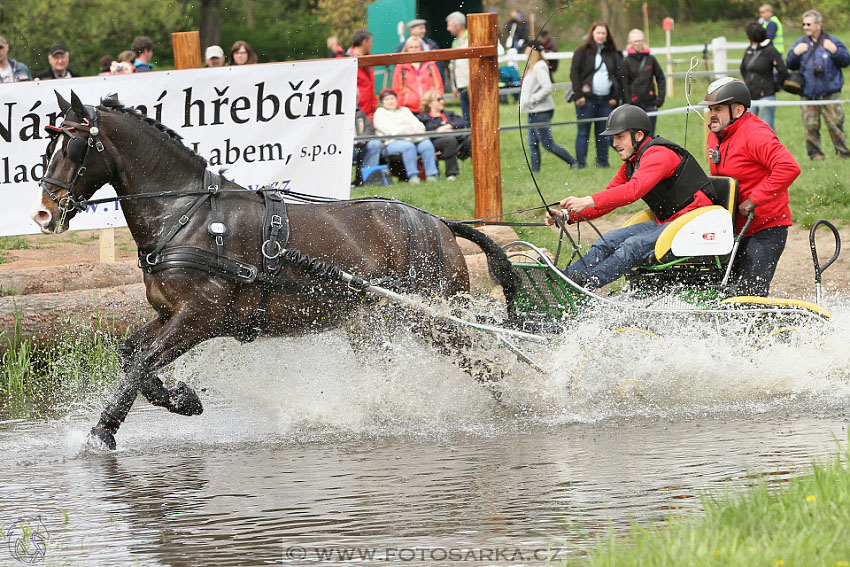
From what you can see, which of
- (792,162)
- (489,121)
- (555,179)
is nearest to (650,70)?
(555,179)

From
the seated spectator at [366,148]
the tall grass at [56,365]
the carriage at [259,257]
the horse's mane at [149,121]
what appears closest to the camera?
the carriage at [259,257]

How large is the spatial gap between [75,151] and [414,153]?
27.9 ft

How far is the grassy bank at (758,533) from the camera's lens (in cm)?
402

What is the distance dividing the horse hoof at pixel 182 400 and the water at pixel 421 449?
0.20m

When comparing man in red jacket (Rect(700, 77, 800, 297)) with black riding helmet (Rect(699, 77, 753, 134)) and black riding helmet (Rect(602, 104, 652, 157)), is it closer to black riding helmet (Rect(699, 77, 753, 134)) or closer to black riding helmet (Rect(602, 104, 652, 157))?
black riding helmet (Rect(699, 77, 753, 134))

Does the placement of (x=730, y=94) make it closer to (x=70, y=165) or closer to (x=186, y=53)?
(x=70, y=165)

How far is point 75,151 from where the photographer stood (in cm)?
684

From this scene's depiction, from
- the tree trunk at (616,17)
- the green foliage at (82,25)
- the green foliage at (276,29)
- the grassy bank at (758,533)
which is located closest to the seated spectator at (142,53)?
the grassy bank at (758,533)

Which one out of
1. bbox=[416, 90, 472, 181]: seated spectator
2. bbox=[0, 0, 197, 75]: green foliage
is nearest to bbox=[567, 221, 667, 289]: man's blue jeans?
bbox=[416, 90, 472, 181]: seated spectator

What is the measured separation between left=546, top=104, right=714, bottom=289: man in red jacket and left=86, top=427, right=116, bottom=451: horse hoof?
2.89m

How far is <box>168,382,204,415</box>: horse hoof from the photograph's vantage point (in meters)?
7.25

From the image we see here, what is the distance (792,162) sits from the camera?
7695 millimetres

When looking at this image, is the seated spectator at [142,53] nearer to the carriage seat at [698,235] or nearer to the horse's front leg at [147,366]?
the horse's front leg at [147,366]

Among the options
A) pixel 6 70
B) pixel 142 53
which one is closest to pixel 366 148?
pixel 142 53
